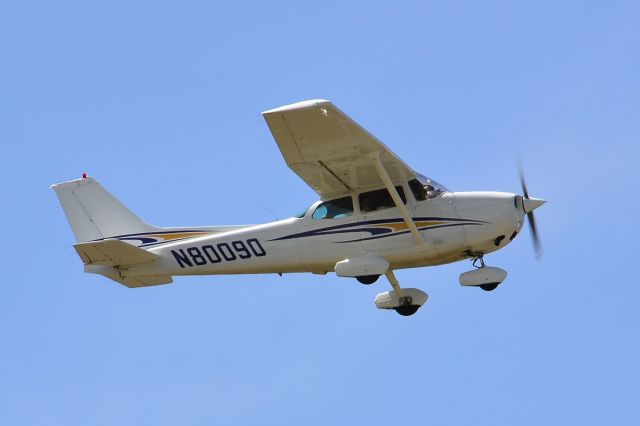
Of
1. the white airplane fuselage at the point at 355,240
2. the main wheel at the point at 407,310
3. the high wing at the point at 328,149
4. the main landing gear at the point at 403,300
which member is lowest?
the main wheel at the point at 407,310

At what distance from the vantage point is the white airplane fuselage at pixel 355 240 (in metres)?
17.3

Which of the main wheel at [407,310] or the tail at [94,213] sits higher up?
the tail at [94,213]

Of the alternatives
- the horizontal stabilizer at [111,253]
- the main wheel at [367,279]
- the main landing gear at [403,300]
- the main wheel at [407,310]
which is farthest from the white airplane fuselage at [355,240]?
the main wheel at [407,310]

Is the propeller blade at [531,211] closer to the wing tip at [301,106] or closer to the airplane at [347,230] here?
the airplane at [347,230]

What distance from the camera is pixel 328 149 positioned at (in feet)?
55.3

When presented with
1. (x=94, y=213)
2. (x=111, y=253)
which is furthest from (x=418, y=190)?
(x=94, y=213)

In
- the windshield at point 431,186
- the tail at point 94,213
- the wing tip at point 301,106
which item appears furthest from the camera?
the tail at point 94,213

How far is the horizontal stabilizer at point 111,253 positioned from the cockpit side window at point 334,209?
2756mm

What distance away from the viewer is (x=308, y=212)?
18.1 meters

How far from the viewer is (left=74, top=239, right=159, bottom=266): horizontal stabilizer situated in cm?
1817

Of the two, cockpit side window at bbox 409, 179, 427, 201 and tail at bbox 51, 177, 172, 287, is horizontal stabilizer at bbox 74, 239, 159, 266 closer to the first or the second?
tail at bbox 51, 177, 172, 287

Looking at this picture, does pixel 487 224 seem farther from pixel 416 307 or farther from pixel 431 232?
pixel 416 307

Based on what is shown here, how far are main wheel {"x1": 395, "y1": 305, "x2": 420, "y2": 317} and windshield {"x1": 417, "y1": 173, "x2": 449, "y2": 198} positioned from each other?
198cm

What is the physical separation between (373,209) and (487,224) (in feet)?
5.65
